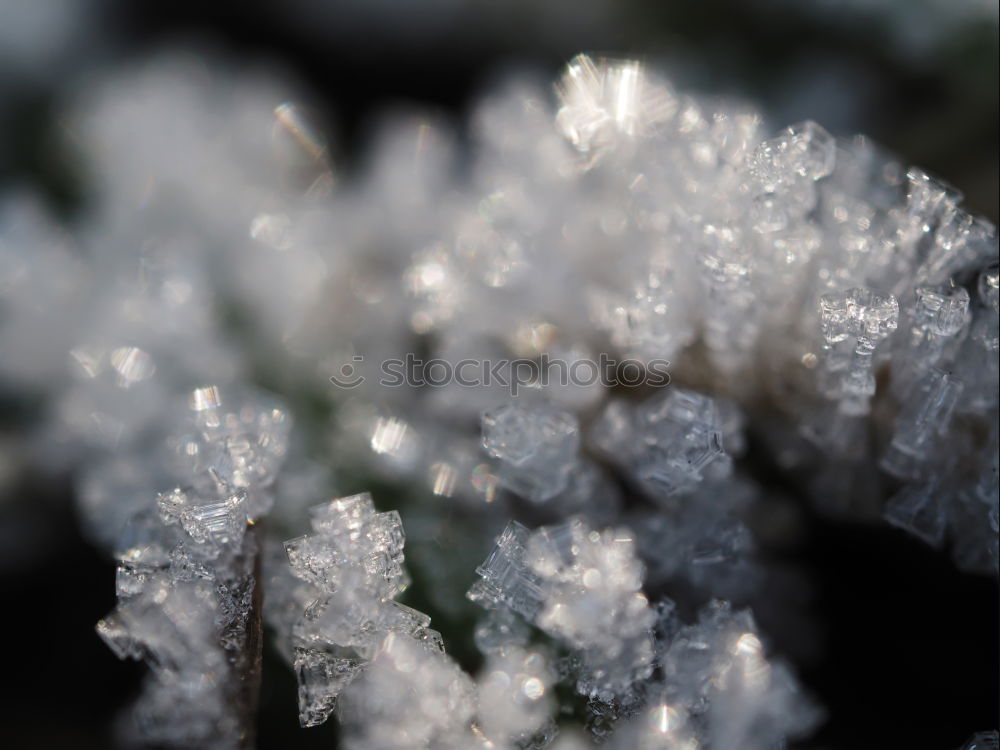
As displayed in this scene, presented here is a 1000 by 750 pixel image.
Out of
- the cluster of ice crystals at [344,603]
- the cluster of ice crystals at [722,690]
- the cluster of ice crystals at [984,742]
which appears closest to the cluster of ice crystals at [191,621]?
the cluster of ice crystals at [344,603]

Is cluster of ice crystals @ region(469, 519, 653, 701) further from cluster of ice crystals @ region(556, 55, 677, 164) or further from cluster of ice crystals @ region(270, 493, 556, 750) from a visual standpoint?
cluster of ice crystals @ region(556, 55, 677, 164)

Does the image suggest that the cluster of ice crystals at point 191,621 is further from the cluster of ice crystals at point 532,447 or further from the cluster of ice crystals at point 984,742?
the cluster of ice crystals at point 984,742

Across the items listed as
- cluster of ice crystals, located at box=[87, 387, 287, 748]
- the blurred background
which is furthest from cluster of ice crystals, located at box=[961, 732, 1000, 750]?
cluster of ice crystals, located at box=[87, 387, 287, 748]

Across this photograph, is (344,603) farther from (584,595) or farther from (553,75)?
(553,75)

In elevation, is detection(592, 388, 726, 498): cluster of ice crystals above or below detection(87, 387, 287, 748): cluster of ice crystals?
above

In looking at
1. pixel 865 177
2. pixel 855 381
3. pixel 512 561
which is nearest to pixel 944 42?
pixel 865 177

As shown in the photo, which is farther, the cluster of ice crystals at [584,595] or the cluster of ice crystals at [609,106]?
the cluster of ice crystals at [609,106]

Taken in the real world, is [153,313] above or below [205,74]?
below

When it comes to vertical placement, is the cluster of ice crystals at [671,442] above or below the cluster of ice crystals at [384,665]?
above

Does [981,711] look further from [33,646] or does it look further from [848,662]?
[33,646]
